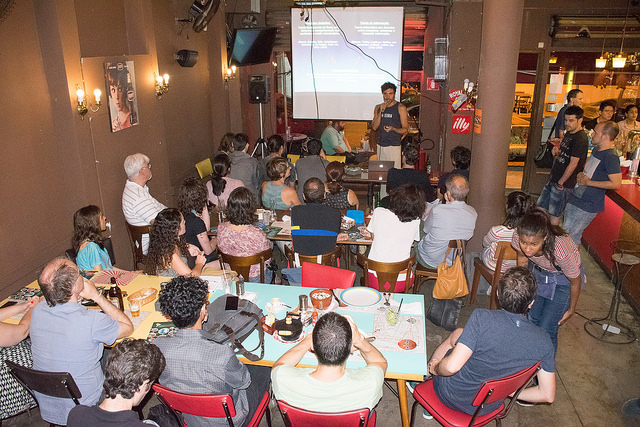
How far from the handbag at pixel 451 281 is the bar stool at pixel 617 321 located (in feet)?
4.61

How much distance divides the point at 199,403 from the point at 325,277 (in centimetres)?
154

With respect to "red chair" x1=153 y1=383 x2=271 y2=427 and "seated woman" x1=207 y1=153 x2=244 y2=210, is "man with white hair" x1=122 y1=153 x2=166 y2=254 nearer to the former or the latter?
"seated woman" x1=207 y1=153 x2=244 y2=210

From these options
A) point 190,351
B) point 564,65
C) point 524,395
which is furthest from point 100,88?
point 564,65

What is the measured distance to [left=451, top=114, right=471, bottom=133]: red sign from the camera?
8.73 meters

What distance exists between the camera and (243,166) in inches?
256

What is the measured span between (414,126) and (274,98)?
3.98 meters

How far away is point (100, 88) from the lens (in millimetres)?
5164

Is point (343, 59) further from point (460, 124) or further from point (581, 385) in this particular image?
point (581, 385)

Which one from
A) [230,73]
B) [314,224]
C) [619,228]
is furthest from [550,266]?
[230,73]

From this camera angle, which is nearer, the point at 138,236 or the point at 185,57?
the point at 138,236

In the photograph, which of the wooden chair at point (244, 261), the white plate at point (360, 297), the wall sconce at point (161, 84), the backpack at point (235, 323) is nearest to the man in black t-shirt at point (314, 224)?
A: the wooden chair at point (244, 261)

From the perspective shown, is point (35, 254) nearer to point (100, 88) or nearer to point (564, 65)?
point (100, 88)

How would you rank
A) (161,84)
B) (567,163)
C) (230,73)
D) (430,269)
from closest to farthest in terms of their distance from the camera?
(430,269) → (567,163) → (161,84) → (230,73)

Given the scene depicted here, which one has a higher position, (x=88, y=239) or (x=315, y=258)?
(x=88, y=239)
